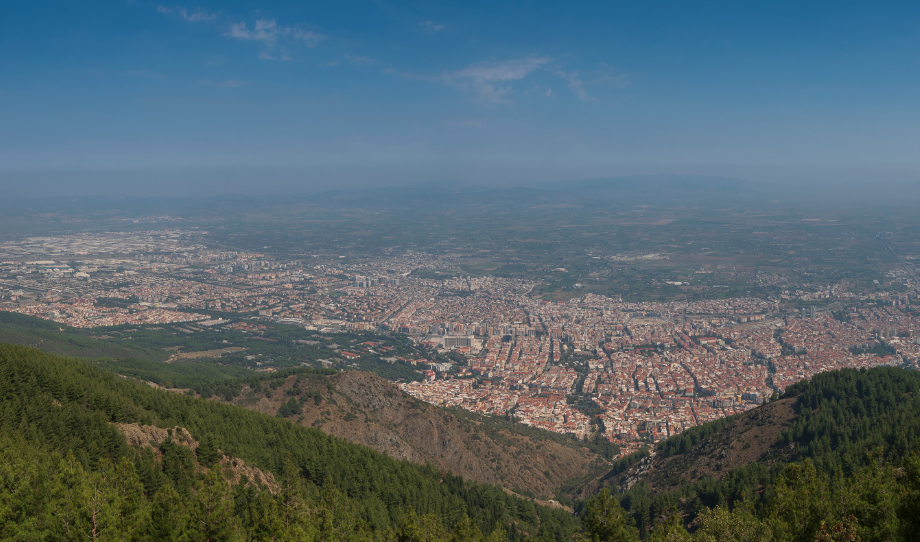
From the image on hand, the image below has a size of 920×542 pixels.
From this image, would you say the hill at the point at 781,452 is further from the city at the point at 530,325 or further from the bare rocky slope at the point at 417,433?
the city at the point at 530,325

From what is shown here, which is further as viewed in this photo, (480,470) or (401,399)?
(401,399)

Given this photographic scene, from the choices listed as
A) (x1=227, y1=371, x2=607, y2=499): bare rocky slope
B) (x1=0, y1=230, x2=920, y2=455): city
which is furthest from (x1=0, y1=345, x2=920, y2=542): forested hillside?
(x1=0, y1=230, x2=920, y2=455): city

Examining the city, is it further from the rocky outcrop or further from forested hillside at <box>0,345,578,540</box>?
the rocky outcrop

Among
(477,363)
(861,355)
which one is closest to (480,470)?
(477,363)

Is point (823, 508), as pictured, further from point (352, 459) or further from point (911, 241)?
point (911, 241)

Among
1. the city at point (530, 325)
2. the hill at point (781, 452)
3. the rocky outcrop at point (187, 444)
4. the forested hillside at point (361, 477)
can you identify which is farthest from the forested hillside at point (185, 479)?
the city at point (530, 325)

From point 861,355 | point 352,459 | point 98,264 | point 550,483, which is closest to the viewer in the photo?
point 352,459
